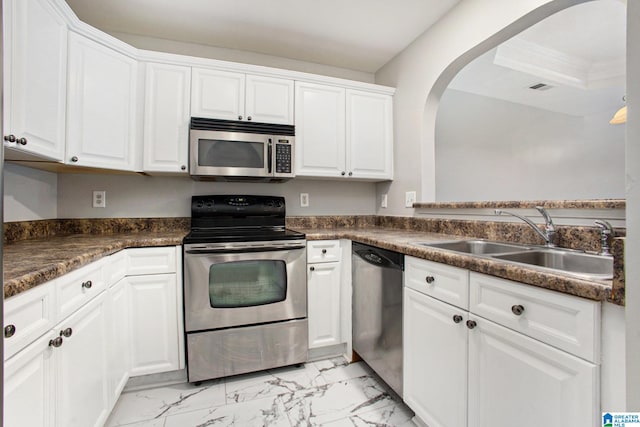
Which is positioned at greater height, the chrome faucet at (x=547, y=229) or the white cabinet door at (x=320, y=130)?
the white cabinet door at (x=320, y=130)

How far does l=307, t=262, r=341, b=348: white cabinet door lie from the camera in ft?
6.55

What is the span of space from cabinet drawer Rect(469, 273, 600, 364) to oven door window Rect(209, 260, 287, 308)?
1179 mm

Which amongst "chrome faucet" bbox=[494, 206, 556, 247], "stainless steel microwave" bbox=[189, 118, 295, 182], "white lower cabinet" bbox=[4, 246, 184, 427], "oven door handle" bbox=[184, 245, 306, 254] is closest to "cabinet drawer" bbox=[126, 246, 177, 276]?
"white lower cabinet" bbox=[4, 246, 184, 427]

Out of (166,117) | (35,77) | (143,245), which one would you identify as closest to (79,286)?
→ (143,245)

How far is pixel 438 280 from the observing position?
125 cm

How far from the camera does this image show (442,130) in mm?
3344

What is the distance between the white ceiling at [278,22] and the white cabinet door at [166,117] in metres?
0.38

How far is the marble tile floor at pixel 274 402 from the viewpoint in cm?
147

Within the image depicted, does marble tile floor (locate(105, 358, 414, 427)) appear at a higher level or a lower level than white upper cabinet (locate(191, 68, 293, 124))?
lower

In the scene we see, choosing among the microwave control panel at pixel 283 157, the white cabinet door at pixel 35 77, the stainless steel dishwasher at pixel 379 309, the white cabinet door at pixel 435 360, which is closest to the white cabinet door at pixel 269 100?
the microwave control panel at pixel 283 157

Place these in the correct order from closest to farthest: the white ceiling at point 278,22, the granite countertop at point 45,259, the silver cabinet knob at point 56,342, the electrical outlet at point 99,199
A: 1. the granite countertop at point 45,259
2. the silver cabinet knob at point 56,342
3. the white ceiling at point 278,22
4. the electrical outlet at point 99,199

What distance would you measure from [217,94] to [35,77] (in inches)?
38.6

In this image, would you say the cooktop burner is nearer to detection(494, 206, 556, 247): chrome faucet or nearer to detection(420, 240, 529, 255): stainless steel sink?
detection(420, 240, 529, 255): stainless steel sink

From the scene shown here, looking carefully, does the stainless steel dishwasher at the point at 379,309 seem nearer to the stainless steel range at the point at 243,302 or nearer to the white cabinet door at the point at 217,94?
the stainless steel range at the point at 243,302
